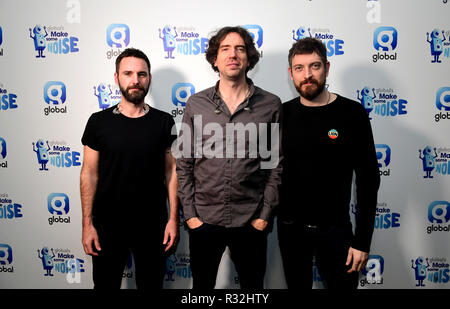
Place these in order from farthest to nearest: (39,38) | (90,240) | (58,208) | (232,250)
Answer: (58,208)
(39,38)
(90,240)
(232,250)

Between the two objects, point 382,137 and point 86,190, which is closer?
point 86,190

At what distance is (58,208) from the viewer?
240 centimetres

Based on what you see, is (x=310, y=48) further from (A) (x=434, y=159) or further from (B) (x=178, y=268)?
(B) (x=178, y=268)

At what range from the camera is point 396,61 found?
221 cm

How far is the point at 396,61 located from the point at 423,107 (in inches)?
19.3

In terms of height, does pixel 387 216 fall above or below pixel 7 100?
below

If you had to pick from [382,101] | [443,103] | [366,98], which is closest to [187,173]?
[366,98]

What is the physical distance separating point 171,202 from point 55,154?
4.62 feet

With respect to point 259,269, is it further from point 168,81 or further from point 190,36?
point 190,36

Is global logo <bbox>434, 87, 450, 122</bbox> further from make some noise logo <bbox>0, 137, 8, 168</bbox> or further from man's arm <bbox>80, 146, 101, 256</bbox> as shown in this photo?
make some noise logo <bbox>0, 137, 8, 168</bbox>

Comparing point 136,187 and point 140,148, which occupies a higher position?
point 140,148

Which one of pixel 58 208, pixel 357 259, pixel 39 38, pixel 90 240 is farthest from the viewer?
pixel 58 208

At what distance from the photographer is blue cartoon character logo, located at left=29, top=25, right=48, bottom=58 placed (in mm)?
2295
